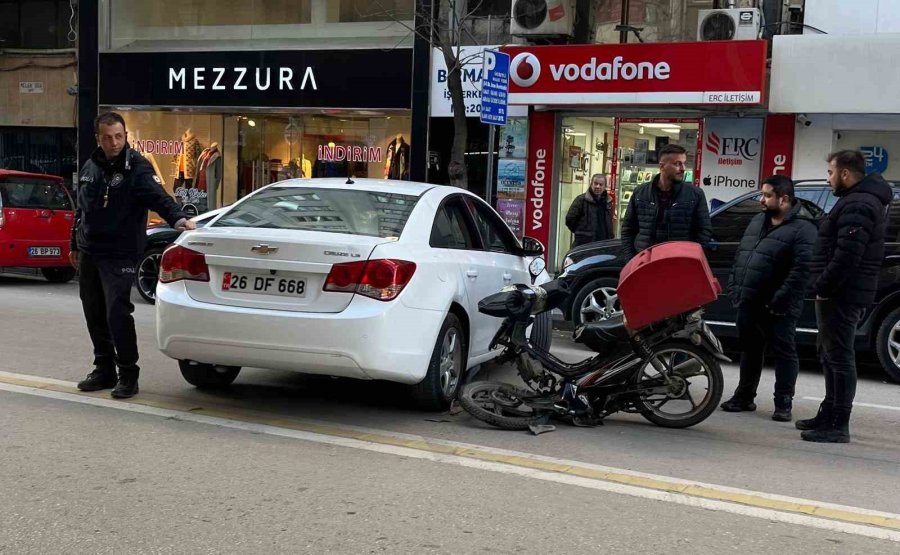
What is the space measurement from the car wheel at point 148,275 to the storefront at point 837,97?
8.51 m

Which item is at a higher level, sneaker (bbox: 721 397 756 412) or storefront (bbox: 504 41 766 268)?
storefront (bbox: 504 41 766 268)

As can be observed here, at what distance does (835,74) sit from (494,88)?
15.9 feet

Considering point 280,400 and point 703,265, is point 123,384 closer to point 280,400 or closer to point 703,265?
point 280,400

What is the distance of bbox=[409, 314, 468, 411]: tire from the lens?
20.3 feet

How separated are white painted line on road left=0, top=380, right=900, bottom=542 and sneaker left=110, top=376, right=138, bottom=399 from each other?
0.20 m

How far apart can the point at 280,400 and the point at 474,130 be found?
10.3 m

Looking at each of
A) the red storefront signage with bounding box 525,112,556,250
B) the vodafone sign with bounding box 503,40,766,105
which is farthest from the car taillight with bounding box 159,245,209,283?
the red storefront signage with bounding box 525,112,556,250

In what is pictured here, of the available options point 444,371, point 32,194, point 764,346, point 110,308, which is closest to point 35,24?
point 32,194

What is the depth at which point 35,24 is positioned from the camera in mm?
21016

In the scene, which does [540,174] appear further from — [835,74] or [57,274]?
[57,274]

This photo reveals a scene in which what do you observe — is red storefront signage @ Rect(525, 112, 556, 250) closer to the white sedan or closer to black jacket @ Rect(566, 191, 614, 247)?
black jacket @ Rect(566, 191, 614, 247)

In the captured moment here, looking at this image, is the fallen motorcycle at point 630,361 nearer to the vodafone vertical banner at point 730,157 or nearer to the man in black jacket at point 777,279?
the man in black jacket at point 777,279

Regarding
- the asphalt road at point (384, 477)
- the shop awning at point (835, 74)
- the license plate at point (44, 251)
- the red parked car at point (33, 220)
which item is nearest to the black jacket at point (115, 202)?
the asphalt road at point (384, 477)

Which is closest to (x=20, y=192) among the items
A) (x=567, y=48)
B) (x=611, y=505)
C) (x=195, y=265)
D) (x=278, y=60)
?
(x=278, y=60)
